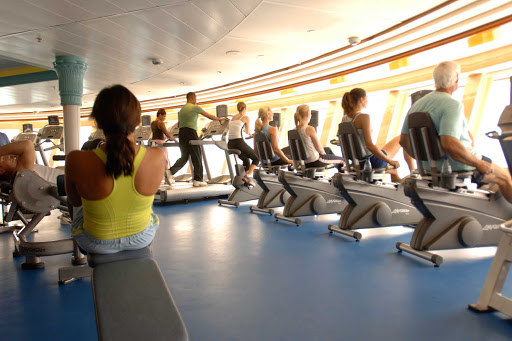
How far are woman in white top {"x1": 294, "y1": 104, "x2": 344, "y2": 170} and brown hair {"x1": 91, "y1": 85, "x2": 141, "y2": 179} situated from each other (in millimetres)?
3087

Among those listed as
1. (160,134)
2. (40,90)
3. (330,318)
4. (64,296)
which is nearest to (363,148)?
(330,318)

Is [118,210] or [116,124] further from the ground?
[116,124]

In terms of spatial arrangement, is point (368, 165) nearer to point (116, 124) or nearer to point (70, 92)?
point (116, 124)

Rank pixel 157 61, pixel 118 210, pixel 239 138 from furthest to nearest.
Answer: pixel 157 61 → pixel 239 138 → pixel 118 210

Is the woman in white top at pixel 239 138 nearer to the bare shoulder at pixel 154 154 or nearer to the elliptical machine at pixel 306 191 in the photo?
the elliptical machine at pixel 306 191

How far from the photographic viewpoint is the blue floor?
186 cm

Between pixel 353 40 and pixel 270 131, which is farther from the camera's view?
pixel 353 40

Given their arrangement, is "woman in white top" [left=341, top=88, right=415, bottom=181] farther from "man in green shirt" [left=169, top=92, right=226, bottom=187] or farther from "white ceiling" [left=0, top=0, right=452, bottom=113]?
"man in green shirt" [left=169, top=92, right=226, bottom=187]

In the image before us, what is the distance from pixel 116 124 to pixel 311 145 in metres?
3.26

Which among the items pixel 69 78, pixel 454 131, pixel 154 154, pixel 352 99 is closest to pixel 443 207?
pixel 454 131

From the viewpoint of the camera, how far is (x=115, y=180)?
1496 millimetres

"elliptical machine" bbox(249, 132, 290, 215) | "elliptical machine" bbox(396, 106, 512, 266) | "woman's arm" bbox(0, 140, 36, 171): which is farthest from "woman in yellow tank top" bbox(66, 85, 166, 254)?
"elliptical machine" bbox(249, 132, 290, 215)

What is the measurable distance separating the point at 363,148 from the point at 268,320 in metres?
2.13

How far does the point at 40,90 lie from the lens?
32.3 ft
